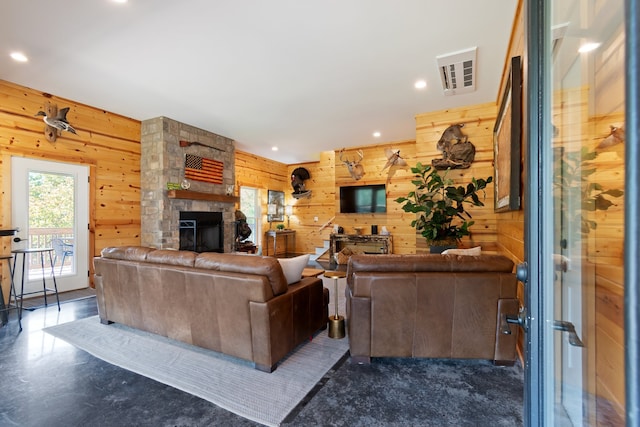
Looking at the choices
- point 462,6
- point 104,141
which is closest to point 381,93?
point 462,6

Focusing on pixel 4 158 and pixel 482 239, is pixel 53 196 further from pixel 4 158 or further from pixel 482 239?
pixel 482 239

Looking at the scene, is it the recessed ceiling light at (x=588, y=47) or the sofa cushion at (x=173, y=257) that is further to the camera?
the sofa cushion at (x=173, y=257)

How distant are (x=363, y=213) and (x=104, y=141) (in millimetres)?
5287

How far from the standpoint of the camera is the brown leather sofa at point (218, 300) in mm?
2166

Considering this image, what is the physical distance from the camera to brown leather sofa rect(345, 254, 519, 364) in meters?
2.18

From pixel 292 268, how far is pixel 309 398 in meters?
1.01

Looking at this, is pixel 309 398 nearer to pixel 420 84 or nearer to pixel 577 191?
pixel 577 191

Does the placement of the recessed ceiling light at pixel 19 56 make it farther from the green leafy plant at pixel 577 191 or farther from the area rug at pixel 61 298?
the green leafy plant at pixel 577 191

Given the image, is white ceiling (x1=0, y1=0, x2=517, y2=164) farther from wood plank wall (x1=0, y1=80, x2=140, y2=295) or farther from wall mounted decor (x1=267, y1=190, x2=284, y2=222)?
wall mounted decor (x1=267, y1=190, x2=284, y2=222)

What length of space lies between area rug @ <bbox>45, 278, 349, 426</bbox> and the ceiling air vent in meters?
3.20

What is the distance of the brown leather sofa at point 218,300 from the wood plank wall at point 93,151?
7.11 ft

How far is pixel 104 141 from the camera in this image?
15.5ft

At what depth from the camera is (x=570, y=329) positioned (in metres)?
0.77

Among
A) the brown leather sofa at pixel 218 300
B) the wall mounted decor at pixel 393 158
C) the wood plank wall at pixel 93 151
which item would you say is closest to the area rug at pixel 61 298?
Answer: the wood plank wall at pixel 93 151
